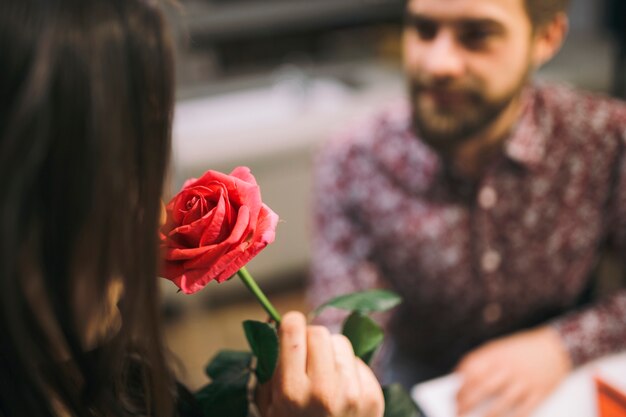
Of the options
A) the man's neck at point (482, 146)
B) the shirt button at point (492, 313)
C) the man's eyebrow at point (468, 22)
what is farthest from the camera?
the shirt button at point (492, 313)

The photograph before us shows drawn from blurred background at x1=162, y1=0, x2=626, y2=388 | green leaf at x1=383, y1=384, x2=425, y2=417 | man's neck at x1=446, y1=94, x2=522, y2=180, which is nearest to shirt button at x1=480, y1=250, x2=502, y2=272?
man's neck at x1=446, y1=94, x2=522, y2=180

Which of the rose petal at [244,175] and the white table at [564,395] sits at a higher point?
the rose petal at [244,175]

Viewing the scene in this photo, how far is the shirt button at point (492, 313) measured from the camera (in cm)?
127

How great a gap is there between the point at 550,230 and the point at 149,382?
0.92 meters

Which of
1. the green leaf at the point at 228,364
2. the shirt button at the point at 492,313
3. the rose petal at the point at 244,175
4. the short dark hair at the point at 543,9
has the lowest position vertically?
the shirt button at the point at 492,313

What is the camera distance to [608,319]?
1.18m

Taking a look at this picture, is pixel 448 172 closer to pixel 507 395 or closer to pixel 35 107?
pixel 507 395

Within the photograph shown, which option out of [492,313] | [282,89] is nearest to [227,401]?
[492,313]

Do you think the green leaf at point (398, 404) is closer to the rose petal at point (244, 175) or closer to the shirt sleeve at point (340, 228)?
the rose petal at point (244, 175)

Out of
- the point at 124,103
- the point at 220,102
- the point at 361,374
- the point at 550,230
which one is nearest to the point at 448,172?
the point at 550,230

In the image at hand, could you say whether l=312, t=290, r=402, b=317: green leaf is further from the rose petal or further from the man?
the man

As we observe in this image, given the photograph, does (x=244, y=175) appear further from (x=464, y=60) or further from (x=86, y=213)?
(x=464, y=60)

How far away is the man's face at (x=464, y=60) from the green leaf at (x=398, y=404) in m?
0.57

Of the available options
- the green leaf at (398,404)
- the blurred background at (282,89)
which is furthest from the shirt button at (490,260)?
the blurred background at (282,89)
